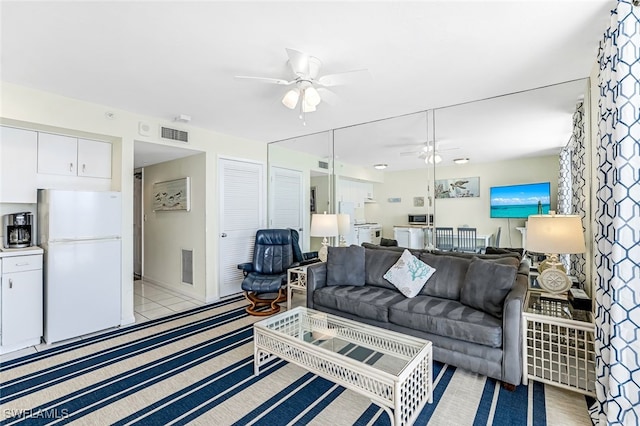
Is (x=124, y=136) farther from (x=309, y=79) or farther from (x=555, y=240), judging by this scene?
(x=555, y=240)

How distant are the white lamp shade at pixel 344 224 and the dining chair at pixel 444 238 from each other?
122 centimetres

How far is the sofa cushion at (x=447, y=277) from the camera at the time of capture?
2730 millimetres

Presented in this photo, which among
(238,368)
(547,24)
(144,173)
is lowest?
(238,368)

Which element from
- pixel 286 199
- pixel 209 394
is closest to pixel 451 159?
pixel 286 199

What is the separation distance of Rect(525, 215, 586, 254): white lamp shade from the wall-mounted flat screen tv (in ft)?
2.76

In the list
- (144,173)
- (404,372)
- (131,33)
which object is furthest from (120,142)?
(404,372)

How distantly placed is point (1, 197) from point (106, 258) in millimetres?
1042

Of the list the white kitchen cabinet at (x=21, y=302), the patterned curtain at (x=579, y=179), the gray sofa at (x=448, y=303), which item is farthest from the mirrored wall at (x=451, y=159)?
the white kitchen cabinet at (x=21, y=302)

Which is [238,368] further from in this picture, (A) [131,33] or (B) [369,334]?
(A) [131,33]

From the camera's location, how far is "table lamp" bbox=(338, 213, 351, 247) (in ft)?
13.6

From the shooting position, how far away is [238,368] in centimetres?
236

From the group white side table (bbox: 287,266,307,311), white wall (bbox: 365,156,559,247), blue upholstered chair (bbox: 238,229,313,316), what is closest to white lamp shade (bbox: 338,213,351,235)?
white wall (bbox: 365,156,559,247)

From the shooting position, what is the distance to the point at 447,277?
2799 mm

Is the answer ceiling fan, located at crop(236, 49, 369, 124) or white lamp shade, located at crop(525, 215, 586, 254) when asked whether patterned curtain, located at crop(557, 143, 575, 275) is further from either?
ceiling fan, located at crop(236, 49, 369, 124)
